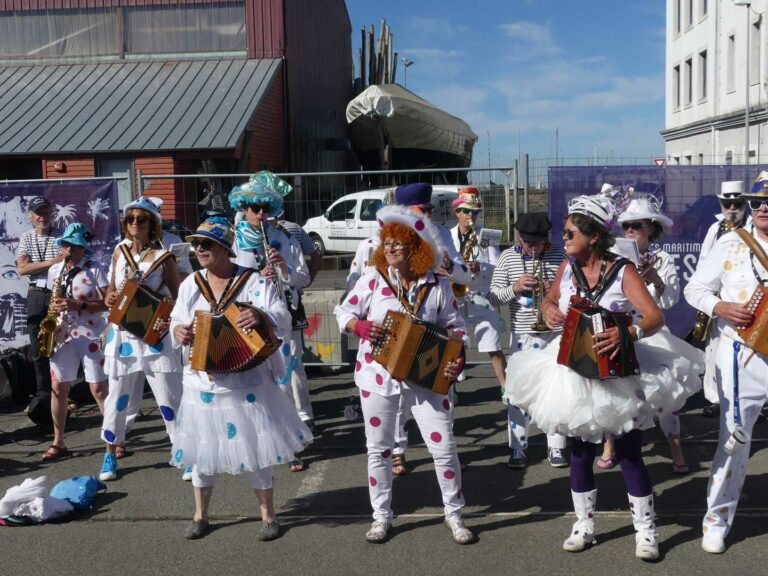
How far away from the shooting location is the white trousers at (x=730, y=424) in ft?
14.1

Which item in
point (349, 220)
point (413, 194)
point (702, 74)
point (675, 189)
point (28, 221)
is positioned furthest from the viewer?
point (702, 74)

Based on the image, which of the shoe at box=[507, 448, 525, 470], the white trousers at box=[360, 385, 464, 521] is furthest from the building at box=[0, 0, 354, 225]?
the white trousers at box=[360, 385, 464, 521]

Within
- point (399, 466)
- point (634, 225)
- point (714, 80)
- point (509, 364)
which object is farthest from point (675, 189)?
point (714, 80)

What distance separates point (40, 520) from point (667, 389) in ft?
12.4

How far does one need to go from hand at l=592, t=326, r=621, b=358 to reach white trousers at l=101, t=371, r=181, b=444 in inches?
122

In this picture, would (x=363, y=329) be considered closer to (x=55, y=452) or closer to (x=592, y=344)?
(x=592, y=344)

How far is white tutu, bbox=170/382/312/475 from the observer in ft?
14.8

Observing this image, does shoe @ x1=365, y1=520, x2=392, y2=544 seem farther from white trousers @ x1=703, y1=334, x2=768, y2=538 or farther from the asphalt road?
white trousers @ x1=703, y1=334, x2=768, y2=538

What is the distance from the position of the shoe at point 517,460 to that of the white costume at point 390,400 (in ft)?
4.31

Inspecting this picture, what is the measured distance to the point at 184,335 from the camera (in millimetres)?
4512

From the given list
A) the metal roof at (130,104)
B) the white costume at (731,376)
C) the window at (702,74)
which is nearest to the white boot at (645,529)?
Result: the white costume at (731,376)

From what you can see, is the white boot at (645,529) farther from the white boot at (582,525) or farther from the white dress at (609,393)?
the white dress at (609,393)

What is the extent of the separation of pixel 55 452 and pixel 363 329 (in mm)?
3269

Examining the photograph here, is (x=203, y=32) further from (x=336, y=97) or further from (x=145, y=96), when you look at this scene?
(x=336, y=97)
